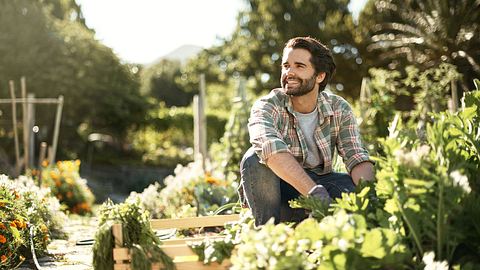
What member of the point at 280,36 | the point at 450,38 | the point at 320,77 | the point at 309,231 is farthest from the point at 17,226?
the point at 280,36

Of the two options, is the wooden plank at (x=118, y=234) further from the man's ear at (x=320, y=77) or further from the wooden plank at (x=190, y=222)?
the man's ear at (x=320, y=77)

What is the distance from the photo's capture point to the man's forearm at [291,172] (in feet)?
7.43

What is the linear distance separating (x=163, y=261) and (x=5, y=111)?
1640 centimetres

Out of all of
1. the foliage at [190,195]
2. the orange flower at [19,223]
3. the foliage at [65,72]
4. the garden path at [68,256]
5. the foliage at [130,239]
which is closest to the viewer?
the foliage at [130,239]

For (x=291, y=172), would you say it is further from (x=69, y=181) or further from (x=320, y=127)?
(x=69, y=181)

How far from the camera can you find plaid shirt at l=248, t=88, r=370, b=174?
255cm

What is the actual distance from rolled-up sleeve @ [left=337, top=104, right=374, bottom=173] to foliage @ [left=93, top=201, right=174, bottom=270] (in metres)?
0.98

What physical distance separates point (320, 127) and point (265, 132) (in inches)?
18.7

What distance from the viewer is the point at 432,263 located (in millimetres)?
1752

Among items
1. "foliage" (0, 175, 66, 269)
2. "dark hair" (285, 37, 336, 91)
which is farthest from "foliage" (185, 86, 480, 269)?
"foliage" (0, 175, 66, 269)

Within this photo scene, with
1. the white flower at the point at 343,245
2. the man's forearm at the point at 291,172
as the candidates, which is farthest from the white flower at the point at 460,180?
the man's forearm at the point at 291,172

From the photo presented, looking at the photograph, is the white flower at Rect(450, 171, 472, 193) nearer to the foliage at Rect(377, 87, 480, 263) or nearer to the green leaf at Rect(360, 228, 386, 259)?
the foliage at Rect(377, 87, 480, 263)

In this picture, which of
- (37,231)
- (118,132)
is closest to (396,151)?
(37,231)

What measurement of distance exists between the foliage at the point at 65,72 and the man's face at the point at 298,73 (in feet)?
50.2
